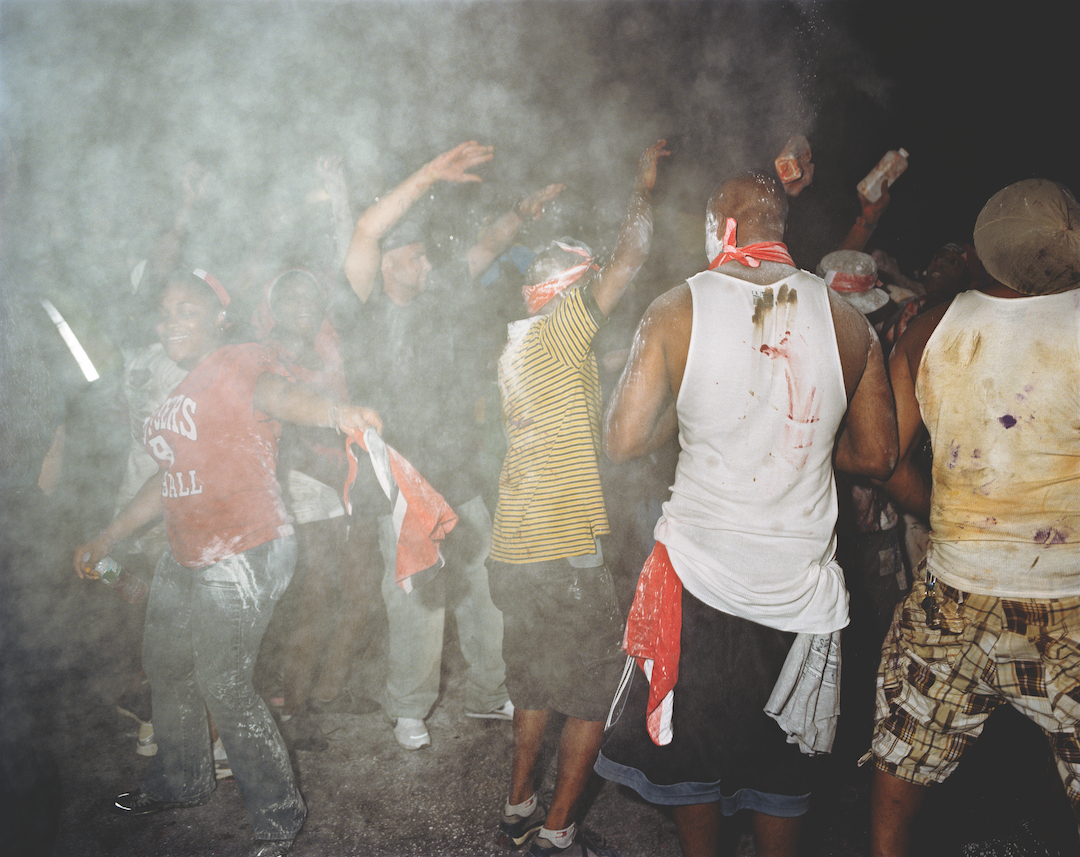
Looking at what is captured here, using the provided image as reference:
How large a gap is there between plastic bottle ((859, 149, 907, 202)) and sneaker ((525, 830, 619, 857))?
3.20 meters

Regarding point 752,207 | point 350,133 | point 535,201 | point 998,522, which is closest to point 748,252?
point 752,207

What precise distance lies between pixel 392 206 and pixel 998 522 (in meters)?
2.13

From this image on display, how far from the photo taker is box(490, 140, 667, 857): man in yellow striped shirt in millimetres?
1783

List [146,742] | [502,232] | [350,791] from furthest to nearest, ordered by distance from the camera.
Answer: [502,232] → [146,742] → [350,791]

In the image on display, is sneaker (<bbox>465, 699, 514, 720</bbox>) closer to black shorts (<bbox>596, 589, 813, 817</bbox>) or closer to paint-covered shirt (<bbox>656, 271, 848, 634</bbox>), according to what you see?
black shorts (<bbox>596, 589, 813, 817</bbox>)

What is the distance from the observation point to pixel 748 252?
138 centimetres

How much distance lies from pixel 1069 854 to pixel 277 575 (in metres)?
2.62

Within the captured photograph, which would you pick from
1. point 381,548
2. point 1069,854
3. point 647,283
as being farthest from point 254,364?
point 1069,854

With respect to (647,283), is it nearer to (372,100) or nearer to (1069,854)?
(372,100)

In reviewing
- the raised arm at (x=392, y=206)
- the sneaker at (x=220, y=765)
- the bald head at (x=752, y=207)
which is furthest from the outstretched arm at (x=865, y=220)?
the sneaker at (x=220, y=765)

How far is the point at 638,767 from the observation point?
1395 mm

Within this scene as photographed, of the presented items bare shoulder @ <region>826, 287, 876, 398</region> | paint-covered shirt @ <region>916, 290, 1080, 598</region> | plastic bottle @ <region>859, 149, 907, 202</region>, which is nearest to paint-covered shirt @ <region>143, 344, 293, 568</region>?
bare shoulder @ <region>826, 287, 876, 398</region>

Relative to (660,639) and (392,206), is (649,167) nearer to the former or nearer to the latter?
(392,206)

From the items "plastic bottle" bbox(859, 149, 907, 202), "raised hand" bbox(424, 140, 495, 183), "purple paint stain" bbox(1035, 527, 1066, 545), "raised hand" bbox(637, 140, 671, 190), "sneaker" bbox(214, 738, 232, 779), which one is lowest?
"sneaker" bbox(214, 738, 232, 779)
